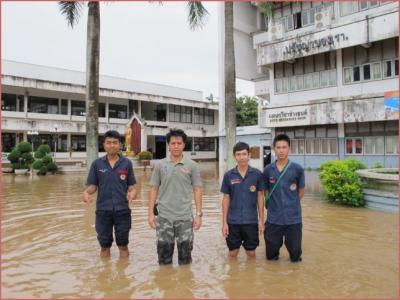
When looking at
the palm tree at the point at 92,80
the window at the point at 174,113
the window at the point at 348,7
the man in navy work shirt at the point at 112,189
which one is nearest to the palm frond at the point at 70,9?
the palm tree at the point at 92,80

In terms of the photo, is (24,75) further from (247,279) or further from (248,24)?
(247,279)

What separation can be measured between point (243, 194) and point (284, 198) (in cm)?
54

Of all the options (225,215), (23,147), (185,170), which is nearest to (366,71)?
(225,215)

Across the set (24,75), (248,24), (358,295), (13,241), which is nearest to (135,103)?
(24,75)

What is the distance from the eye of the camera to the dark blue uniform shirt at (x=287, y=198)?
201 inches

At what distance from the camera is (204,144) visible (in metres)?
51.5

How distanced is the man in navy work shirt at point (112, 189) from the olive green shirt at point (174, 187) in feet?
1.86

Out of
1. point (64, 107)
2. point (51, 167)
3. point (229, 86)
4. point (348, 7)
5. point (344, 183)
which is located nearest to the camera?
point (344, 183)

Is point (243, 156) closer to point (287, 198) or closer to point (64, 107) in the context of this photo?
point (287, 198)

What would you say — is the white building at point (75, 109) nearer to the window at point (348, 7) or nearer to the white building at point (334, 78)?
the white building at point (334, 78)

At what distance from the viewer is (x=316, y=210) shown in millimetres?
10211

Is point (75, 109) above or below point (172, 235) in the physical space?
above

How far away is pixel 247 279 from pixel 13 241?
4430mm

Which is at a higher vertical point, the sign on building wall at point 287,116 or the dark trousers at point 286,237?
the sign on building wall at point 287,116
